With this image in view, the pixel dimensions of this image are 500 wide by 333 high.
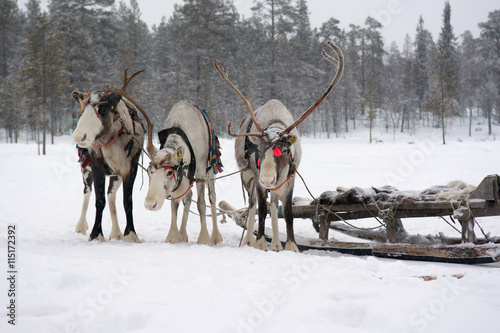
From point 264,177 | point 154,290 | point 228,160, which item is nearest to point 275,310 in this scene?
point 154,290

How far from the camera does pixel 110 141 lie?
5.33 metres

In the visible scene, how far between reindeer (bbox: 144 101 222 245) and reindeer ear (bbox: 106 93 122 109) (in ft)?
2.65

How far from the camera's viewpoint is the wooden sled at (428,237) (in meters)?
→ 3.96

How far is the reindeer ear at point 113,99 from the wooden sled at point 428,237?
10.8 feet

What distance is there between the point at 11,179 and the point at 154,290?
12.9 meters

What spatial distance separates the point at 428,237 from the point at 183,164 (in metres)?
3.89

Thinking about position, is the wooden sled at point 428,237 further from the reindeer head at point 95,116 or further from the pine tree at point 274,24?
the pine tree at point 274,24

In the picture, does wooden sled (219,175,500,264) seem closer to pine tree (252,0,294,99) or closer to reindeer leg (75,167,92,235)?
reindeer leg (75,167,92,235)

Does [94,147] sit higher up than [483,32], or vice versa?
[483,32]

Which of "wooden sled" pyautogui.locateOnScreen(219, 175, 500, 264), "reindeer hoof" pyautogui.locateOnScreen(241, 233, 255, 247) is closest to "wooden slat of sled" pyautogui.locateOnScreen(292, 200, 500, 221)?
"wooden sled" pyautogui.locateOnScreen(219, 175, 500, 264)

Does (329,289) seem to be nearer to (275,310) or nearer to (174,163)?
(275,310)

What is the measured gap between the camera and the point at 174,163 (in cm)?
480

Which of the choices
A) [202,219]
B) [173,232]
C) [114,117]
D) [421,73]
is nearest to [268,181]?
[202,219]

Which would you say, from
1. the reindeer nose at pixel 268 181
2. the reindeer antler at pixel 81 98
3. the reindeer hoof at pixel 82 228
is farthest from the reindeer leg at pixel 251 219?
the reindeer hoof at pixel 82 228
